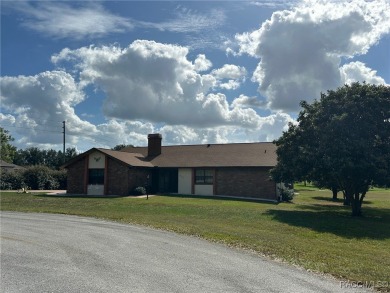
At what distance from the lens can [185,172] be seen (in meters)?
38.0

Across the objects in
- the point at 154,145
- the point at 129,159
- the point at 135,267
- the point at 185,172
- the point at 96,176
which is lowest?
the point at 135,267

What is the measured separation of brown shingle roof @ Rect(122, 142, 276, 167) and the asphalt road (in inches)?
883

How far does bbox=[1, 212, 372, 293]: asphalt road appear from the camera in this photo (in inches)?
286

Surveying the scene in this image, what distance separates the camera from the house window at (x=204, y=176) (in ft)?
120

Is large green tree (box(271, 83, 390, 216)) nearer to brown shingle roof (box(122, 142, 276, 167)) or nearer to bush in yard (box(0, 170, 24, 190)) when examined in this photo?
brown shingle roof (box(122, 142, 276, 167))

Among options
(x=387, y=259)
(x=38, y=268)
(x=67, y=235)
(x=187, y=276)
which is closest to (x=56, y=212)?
(x=67, y=235)

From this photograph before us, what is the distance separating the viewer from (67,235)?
13.0m

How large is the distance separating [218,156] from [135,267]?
98.0 ft

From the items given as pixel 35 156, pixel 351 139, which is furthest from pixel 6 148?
pixel 351 139

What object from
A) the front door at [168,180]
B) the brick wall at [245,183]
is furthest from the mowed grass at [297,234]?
the front door at [168,180]

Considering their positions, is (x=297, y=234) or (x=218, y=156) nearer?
(x=297, y=234)

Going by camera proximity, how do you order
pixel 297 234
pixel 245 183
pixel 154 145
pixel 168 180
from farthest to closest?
1. pixel 154 145
2. pixel 168 180
3. pixel 245 183
4. pixel 297 234

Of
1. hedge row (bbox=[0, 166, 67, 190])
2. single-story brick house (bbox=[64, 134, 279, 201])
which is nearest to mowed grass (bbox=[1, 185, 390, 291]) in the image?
single-story brick house (bbox=[64, 134, 279, 201])

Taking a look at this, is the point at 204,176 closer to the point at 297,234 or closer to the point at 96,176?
the point at 96,176
